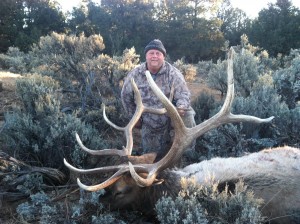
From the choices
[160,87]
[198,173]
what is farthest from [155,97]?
[198,173]

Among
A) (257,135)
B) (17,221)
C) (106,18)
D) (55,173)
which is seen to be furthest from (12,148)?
(106,18)

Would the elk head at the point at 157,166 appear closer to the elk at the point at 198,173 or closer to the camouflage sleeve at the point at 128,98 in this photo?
the elk at the point at 198,173

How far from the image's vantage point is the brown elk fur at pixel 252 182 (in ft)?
9.74

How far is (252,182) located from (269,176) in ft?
0.55

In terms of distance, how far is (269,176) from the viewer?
3115mm

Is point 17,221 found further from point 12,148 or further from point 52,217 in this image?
point 12,148

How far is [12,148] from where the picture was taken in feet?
15.3

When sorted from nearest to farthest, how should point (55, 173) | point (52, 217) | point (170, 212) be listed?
point (170, 212), point (52, 217), point (55, 173)

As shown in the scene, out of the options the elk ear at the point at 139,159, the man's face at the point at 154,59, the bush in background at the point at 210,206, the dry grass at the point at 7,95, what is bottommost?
the bush in background at the point at 210,206

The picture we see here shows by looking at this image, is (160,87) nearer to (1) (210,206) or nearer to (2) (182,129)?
(2) (182,129)

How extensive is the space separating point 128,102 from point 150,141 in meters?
0.69

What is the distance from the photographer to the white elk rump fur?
116 inches

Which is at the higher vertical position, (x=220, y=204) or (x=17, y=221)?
(x=220, y=204)

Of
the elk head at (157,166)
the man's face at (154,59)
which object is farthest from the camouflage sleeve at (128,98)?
the elk head at (157,166)
